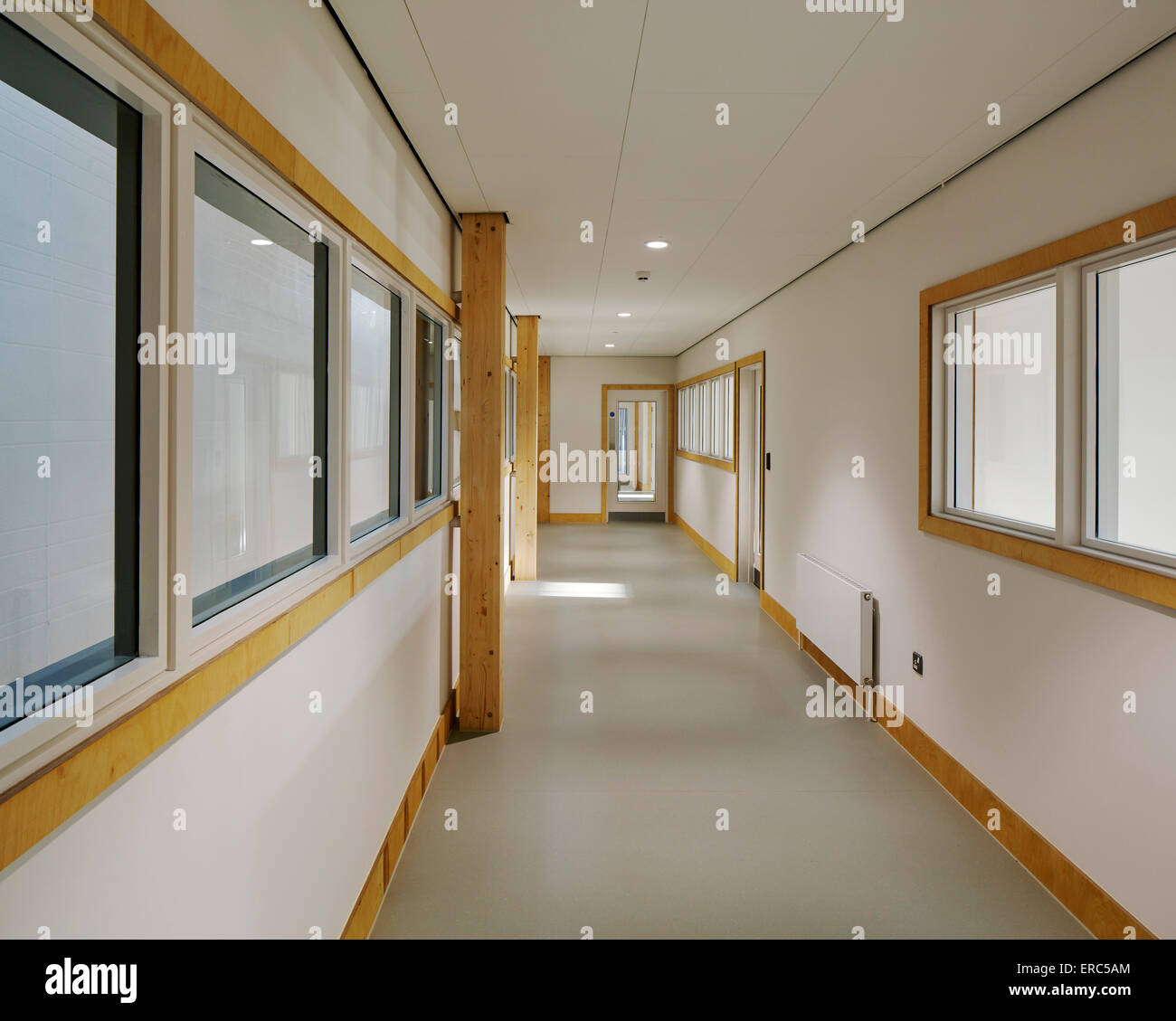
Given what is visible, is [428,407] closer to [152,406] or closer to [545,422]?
[152,406]

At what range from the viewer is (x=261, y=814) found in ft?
5.56

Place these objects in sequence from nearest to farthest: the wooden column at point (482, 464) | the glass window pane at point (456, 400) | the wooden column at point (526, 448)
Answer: the wooden column at point (482, 464)
the glass window pane at point (456, 400)
the wooden column at point (526, 448)

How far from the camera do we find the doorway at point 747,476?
8.34 m

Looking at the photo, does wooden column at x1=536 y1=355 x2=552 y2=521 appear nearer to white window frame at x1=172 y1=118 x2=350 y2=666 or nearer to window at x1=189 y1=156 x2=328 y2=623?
window at x1=189 y1=156 x2=328 y2=623

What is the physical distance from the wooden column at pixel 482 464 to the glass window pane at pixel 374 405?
0.88m

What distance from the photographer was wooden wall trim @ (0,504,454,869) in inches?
36.3

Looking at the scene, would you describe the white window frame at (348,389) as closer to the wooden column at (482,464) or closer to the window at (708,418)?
the wooden column at (482,464)

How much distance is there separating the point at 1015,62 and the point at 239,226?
2.21 metres

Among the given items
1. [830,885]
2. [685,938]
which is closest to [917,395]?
[830,885]

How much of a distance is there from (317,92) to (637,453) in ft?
41.9

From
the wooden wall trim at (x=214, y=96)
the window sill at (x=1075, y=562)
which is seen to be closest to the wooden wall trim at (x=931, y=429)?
the window sill at (x=1075, y=562)

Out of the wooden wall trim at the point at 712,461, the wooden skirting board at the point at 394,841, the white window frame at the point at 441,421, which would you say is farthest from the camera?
the wooden wall trim at the point at 712,461

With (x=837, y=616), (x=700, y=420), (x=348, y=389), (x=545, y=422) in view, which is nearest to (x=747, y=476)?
(x=700, y=420)
